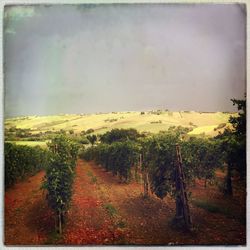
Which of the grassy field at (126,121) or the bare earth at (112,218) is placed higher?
the grassy field at (126,121)

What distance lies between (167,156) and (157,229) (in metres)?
0.42

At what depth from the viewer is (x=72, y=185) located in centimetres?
228

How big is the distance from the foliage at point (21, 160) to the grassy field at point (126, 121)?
0.11m

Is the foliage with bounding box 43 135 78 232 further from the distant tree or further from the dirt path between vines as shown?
the distant tree

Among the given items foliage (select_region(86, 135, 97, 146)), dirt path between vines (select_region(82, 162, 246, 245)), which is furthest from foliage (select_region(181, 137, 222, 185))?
foliage (select_region(86, 135, 97, 146))

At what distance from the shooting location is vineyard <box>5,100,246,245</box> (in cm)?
228

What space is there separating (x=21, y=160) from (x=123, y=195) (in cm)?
61

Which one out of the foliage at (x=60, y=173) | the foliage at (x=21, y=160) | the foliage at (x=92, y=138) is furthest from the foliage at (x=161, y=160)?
the foliage at (x=21, y=160)

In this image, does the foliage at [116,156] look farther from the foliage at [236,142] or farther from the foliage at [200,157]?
the foliage at [236,142]

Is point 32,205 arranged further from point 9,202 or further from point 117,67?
point 117,67

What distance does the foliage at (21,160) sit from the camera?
7.49ft

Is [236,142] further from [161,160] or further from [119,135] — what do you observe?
[119,135]

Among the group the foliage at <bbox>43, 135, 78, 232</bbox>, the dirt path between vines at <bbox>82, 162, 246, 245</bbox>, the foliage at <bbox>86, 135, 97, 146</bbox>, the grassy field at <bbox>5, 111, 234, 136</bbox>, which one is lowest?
the dirt path between vines at <bbox>82, 162, 246, 245</bbox>

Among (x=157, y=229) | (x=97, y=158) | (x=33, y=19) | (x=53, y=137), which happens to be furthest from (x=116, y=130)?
(x=33, y=19)
